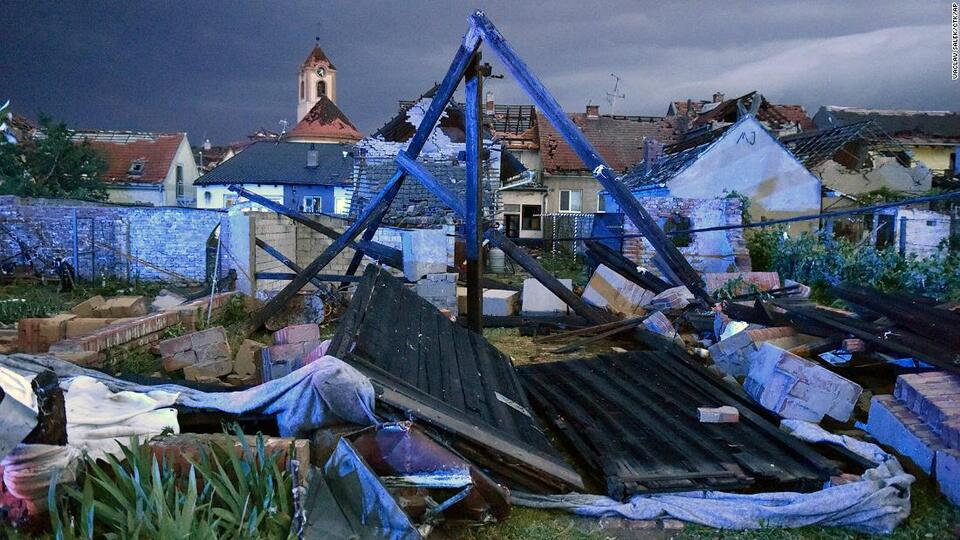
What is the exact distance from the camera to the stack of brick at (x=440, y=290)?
383 inches

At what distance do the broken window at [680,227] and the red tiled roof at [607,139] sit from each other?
1432 centimetres

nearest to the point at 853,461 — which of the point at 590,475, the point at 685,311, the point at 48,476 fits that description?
the point at 590,475

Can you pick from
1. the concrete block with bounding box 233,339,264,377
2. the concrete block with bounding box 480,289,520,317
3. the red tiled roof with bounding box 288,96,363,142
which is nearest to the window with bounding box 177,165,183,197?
the red tiled roof with bounding box 288,96,363,142

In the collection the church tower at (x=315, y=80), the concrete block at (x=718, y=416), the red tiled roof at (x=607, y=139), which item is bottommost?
the concrete block at (x=718, y=416)

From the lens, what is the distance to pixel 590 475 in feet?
13.7

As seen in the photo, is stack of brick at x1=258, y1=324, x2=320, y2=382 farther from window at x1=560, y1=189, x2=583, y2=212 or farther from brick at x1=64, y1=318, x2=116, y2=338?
window at x1=560, y1=189, x2=583, y2=212

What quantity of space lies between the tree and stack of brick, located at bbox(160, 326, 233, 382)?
86.9ft

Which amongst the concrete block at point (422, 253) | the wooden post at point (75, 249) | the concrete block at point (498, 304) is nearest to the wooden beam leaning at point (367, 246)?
the concrete block at point (422, 253)

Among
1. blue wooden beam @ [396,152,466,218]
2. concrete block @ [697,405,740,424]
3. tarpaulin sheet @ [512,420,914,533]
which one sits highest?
blue wooden beam @ [396,152,466,218]

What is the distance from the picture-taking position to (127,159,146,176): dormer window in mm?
37812

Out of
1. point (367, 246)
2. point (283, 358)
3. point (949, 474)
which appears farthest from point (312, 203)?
point (949, 474)

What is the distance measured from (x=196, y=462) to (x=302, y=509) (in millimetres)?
608

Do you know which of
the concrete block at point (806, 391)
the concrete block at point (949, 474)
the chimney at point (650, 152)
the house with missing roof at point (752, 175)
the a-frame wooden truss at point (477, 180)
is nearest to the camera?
the concrete block at point (949, 474)

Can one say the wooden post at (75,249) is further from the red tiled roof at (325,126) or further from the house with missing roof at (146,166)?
the red tiled roof at (325,126)
